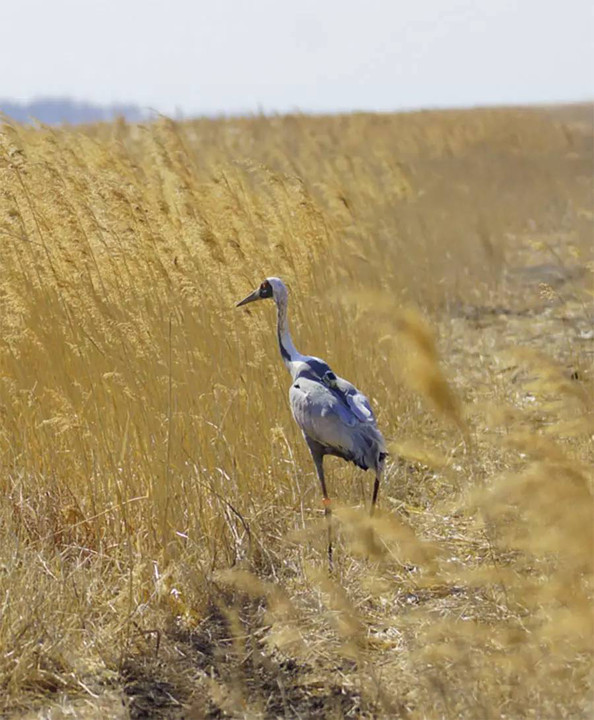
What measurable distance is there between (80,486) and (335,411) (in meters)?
1.00

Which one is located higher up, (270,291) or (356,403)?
(270,291)

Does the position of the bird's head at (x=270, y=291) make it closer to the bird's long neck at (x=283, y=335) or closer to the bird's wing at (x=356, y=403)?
the bird's long neck at (x=283, y=335)

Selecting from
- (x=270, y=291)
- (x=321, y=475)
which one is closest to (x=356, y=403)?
(x=321, y=475)

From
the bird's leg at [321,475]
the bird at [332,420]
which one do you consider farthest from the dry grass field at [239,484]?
the bird at [332,420]

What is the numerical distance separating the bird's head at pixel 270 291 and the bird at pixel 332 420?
299 mm

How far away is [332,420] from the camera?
393 centimetres

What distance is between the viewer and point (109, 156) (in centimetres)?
543

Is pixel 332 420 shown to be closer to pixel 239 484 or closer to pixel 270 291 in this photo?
pixel 239 484

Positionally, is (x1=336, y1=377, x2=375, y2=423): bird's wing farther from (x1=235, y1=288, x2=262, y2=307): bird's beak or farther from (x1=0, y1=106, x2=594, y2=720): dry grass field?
(x1=235, y1=288, x2=262, y2=307): bird's beak

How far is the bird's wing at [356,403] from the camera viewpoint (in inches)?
156

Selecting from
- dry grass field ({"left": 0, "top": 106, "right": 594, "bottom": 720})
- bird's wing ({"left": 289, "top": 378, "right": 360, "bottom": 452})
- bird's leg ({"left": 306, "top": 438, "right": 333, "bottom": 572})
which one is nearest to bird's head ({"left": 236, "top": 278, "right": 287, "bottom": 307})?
dry grass field ({"left": 0, "top": 106, "right": 594, "bottom": 720})

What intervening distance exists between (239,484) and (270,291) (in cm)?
78

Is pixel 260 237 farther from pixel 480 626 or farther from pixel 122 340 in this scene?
pixel 480 626

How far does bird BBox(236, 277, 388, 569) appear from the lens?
3.91 meters
